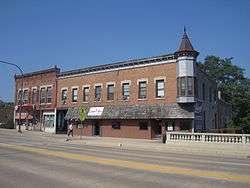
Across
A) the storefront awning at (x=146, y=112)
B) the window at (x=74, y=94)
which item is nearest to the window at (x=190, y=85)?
the storefront awning at (x=146, y=112)

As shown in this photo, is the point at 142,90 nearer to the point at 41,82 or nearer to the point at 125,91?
the point at 125,91

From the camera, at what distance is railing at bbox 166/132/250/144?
80.1 ft

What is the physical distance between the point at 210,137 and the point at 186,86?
25.7 ft

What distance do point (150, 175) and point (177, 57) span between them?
23.7 meters

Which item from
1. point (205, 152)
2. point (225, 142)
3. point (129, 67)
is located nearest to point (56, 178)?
point (205, 152)

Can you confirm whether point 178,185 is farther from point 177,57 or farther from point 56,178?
point 177,57

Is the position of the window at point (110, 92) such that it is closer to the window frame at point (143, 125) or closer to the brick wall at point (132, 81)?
the brick wall at point (132, 81)

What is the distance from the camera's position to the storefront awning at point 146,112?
32.8 meters

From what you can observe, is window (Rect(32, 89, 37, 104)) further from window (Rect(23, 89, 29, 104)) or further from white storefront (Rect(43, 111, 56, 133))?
white storefront (Rect(43, 111, 56, 133))

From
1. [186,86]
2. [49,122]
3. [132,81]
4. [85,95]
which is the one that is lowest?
[49,122]

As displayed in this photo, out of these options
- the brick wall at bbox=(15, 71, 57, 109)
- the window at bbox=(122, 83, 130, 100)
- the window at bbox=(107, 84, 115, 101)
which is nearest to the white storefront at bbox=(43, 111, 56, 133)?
the brick wall at bbox=(15, 71, 57, 109)

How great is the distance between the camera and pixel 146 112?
1383 inches

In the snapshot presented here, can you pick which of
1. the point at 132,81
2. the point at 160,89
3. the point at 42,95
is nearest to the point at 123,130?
the point at 132,81

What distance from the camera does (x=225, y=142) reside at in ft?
82.2
